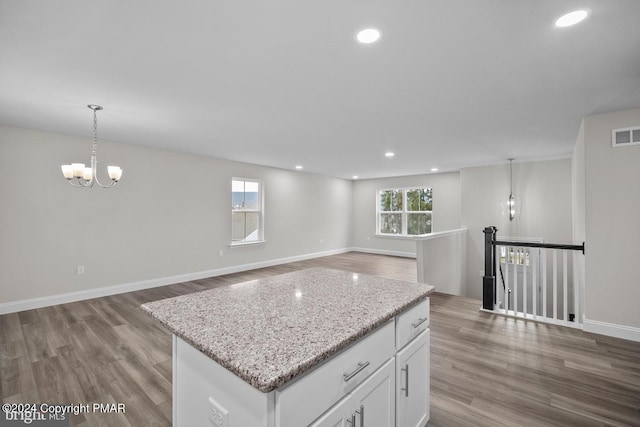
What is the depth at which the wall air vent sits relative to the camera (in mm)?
2881

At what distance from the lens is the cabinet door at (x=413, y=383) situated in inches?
54.8

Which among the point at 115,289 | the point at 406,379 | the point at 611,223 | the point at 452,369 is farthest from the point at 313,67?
the point at 115,289

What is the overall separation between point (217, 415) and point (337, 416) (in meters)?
0.42

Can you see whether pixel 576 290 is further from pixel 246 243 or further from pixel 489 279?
pixel 246 243

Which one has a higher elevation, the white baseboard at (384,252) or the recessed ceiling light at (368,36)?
the recessed ceiling light at (368,36)

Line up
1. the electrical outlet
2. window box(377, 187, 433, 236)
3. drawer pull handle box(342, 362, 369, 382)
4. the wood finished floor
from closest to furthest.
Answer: the electrical outlet, drawer pull handle box(342, 362, 369, 382), the wood finished floor, window box(377, 187, 433, 236)

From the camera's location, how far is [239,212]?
250 inches

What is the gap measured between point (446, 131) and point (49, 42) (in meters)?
4.07

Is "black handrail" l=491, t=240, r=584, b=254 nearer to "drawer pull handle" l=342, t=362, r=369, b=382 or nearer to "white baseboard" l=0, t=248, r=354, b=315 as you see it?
"drawer pull handle" l=342, t=362, r=369, b=382

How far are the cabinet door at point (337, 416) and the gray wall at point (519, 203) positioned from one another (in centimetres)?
613

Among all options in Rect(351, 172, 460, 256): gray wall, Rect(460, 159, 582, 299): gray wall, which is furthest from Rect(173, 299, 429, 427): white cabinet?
Rect(351, 172, 460, 256): gray wall

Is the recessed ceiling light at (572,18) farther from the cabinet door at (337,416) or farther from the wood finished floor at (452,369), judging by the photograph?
the wood finished floor at (452,369)

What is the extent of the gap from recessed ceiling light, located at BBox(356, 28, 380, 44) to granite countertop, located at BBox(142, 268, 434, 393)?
1.58 m

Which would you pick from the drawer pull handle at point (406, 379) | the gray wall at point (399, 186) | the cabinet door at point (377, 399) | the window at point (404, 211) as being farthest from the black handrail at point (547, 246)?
the window at point (404, 211)
